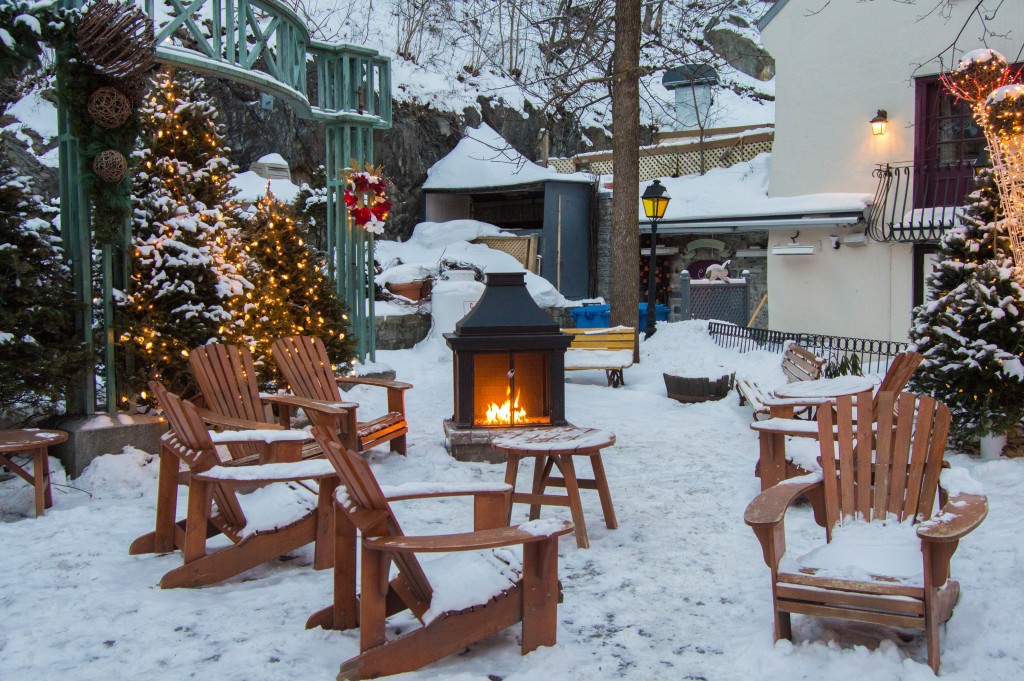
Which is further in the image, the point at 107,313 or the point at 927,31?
the point at 927,31

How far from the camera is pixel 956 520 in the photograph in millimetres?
2922

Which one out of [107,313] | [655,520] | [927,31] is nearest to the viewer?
[655,520]

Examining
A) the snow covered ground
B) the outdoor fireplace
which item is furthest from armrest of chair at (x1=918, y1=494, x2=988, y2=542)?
the outdoor fireplace

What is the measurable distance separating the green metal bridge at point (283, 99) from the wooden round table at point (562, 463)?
3057 mm

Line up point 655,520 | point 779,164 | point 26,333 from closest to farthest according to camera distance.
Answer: point 655,520, point 26,333, point 779,164

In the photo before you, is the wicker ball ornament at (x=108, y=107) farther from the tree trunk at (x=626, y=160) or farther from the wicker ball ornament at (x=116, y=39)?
the tree trunk at (x=626, y=160)

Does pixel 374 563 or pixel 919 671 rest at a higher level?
pixel 374 563

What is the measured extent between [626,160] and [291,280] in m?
5.28

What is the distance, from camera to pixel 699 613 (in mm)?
3473

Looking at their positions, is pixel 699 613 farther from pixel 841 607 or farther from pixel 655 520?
pixel 655 520

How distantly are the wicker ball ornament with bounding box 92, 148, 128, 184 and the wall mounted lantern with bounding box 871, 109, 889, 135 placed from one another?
10.8 metres

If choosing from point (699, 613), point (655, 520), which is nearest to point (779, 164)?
point (655, 520)

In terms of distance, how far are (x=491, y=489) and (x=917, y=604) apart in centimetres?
151

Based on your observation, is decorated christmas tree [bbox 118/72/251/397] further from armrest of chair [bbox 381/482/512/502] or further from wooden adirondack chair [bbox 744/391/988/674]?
wooden adirondack chair [bbox 744/391/988/674]
